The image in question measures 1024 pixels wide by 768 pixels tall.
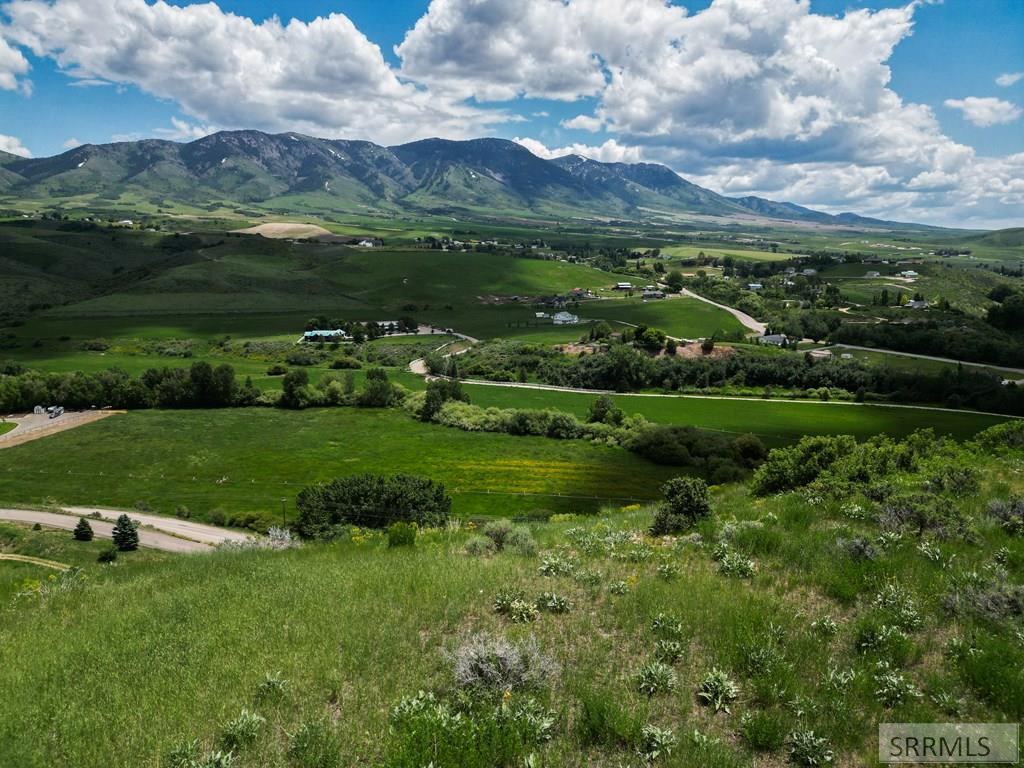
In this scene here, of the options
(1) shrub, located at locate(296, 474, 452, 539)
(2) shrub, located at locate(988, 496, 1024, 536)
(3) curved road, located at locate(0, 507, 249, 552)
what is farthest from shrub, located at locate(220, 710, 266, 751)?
(3) curved road, located at locate(0, 507, 249, 552)

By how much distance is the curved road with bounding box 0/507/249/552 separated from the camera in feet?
151

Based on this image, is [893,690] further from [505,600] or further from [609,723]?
[505,600]

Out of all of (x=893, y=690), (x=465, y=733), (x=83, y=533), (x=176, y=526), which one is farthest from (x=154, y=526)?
(x=893, y=690)

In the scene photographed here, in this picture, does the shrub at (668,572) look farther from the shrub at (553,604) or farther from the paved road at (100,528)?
the paved road at (100,528)

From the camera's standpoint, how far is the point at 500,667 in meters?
8.78

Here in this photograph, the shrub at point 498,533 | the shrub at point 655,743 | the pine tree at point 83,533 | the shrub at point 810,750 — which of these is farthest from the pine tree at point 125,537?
the shrub at point 810,750

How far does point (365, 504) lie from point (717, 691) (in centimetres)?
3754

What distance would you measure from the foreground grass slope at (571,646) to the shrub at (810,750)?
2.3 inches

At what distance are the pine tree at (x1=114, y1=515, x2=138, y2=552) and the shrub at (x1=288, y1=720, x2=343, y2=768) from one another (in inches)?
1715

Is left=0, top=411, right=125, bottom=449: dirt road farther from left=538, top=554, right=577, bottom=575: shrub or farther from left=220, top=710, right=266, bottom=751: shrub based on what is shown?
left=220, top=710, right=266, bottom=751: shrub

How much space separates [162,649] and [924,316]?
167469 mm

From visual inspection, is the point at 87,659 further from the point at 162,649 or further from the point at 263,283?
the point at 263,283

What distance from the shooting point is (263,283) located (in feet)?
639

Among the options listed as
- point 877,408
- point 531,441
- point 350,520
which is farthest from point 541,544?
point 877,408
